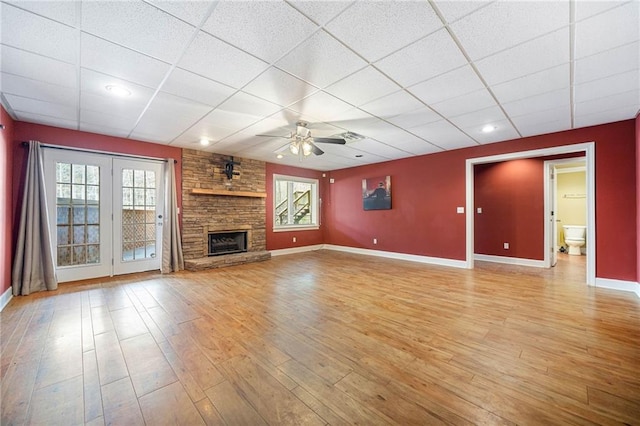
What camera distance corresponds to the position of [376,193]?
22.6 ft

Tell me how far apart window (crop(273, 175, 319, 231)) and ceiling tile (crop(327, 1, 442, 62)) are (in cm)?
561

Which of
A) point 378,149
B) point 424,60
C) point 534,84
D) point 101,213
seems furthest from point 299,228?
point 534,84

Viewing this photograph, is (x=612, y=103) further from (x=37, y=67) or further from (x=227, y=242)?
(x=227, y=242)

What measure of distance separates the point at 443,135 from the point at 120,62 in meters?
4.52

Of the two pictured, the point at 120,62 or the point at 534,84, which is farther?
the point at 534,84

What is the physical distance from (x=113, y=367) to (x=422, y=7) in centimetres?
340

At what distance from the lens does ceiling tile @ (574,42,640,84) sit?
2121 mm

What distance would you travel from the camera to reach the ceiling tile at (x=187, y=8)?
1.66 m

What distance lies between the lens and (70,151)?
423 centimetres

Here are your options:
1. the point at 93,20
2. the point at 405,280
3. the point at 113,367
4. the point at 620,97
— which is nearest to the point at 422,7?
the point at 93,20

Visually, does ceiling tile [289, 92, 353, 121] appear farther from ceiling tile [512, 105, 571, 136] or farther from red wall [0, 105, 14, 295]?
red wall [0, 105, 14, 295]

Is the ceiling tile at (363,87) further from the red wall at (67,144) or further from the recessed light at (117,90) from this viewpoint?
the red wall at (67,144)

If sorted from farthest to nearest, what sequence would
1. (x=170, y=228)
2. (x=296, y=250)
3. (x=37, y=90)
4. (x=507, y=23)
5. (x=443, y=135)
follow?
(x=296, y=250) → (x=170, y=228) → (x=443, y=135) → (x=37, y=90) → (x=507, y=23)

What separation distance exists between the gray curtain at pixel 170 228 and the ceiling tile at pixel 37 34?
10.1 feet
